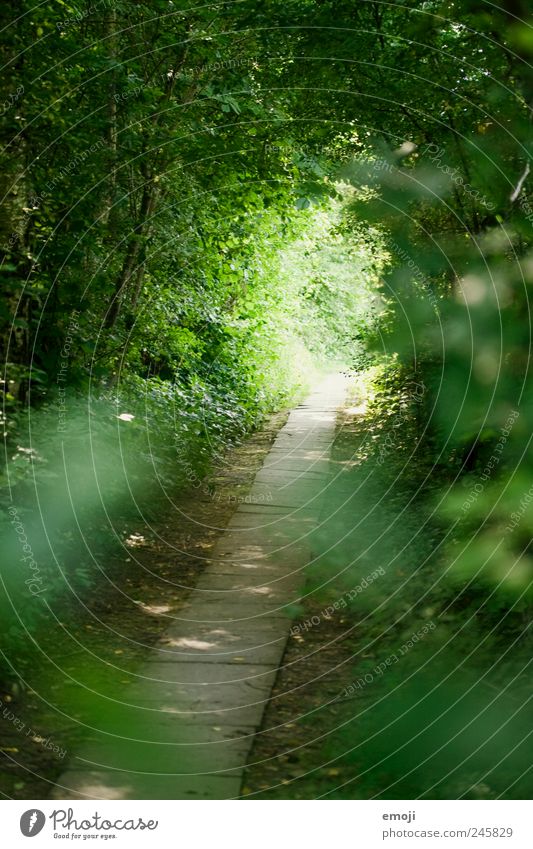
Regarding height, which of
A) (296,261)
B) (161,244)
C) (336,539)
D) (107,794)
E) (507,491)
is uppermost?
(296,261)

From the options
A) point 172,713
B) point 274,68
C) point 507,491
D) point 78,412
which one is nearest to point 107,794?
point 172,713

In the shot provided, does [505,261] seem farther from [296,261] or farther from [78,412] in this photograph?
[296,261]

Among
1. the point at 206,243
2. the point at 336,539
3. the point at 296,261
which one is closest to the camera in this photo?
the point at 336,539

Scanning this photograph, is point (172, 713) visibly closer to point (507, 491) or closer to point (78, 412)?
point (78, 412)

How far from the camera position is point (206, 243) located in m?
11.0

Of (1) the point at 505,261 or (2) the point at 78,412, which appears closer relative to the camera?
(1) the point at 505,261

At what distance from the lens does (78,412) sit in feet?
21.3

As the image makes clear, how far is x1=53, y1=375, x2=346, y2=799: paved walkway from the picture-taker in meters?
3.52

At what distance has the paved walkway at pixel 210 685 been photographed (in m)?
3.52

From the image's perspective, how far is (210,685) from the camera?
14.6ft

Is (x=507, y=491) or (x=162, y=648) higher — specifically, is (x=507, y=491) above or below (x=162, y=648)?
above

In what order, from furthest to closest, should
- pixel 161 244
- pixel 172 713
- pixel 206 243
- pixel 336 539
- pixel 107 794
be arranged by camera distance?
pixel 206 243
pixel 161 244
pixel 336 539
pixel 172 713
pixel 107 794

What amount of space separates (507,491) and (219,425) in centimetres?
1072

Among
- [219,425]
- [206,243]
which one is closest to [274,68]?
[206,243]
